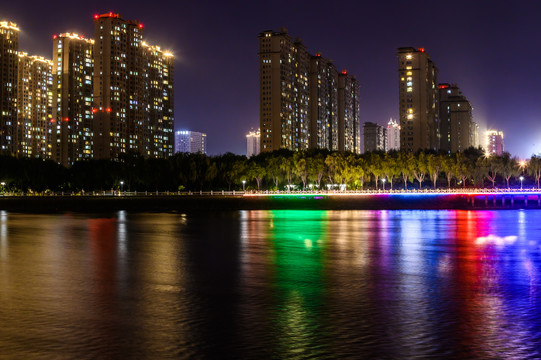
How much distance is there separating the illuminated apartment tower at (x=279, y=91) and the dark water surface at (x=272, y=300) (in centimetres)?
14118

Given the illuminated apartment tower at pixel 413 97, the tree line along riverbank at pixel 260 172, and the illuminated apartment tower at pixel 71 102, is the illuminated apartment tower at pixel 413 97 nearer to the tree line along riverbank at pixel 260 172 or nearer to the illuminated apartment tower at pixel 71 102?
the tree line along riverbank at pixel 260 172

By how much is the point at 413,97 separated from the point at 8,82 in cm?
13474

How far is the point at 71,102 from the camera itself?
196 m

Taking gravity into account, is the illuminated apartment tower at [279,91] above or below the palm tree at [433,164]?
above

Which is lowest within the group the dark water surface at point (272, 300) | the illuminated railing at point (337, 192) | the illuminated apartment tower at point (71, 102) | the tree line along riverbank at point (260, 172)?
the dark water surface at point (272, 300)

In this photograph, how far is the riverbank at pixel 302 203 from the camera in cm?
8969

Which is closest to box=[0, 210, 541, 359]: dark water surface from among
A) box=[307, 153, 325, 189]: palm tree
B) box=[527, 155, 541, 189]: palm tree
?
box=[307, 153, 325, 189]: palm tree

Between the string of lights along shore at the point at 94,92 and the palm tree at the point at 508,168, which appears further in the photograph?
the string of lights along shore at the point at 94,92

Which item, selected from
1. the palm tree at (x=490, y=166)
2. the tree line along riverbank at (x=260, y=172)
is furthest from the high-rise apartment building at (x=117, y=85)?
the palm tree at (x=490, y=166)

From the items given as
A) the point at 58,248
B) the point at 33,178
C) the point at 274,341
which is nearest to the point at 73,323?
the point at 274,341

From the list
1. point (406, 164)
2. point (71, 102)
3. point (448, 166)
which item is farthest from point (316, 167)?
point (71, 102)

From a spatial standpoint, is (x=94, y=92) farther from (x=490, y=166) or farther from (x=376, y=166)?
(x=490, y=166)

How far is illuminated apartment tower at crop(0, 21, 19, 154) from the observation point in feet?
615

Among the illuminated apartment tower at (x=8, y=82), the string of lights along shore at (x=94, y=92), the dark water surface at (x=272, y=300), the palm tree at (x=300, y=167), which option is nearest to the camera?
the dark water surface at (x=272, y=300)
